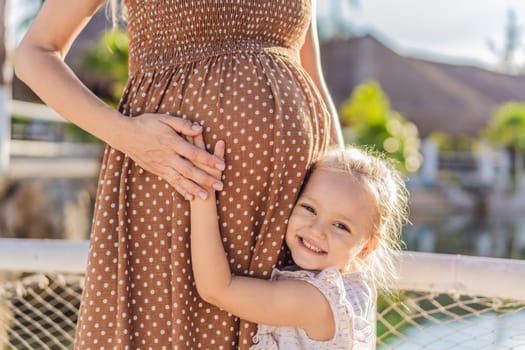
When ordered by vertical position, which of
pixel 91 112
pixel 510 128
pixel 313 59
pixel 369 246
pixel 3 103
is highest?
pixel 313 59

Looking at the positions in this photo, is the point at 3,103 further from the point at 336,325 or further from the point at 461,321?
the point at 336,325

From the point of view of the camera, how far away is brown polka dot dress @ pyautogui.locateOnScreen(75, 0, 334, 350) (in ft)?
3.92

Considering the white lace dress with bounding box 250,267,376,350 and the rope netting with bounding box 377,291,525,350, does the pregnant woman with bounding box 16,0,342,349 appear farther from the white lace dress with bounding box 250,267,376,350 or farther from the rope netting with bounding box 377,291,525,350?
the rope netting with bounding box 377,291,525,350

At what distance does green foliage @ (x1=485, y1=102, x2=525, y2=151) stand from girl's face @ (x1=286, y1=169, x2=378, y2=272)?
1706cm

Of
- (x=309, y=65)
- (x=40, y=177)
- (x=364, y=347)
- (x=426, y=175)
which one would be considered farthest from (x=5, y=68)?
(x=426, y=175)

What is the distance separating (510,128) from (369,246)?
56.3ft

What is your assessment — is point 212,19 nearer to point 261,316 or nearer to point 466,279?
point 261,316

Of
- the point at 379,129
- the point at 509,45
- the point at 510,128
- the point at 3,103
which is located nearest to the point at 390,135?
the point at 379,129

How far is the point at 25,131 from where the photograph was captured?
30.6 ft

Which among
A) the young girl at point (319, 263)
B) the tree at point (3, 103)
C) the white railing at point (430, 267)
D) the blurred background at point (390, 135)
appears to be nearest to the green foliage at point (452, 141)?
the blurred background at point (390, 135)

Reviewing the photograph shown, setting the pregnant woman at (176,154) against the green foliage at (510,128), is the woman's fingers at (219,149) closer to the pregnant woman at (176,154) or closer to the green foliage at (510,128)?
the pregnant woman at (176,154)

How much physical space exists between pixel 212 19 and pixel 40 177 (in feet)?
22.6

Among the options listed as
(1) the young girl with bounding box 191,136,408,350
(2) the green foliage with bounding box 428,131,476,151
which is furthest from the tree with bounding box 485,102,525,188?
(1) the young girl with bounding box 191,136,408,350

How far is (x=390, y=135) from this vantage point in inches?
559
